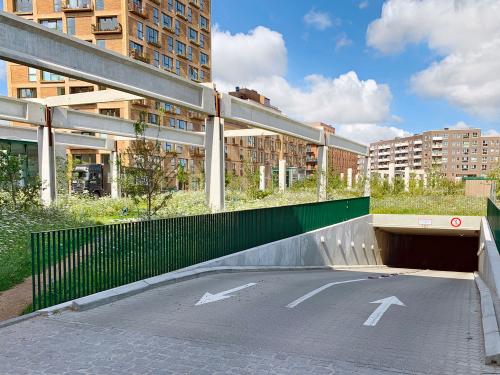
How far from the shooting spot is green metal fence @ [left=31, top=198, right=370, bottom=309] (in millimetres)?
7445

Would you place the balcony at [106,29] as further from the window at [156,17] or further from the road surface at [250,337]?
the road surface at [250,337]

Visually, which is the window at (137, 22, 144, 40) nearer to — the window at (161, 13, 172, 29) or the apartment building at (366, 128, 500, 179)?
the window at (161, 13, 172, 29)

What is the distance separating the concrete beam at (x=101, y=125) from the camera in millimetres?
19578

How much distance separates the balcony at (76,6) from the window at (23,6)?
4842 mm

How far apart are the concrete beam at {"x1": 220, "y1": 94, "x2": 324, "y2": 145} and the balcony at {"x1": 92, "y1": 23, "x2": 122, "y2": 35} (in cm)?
3334

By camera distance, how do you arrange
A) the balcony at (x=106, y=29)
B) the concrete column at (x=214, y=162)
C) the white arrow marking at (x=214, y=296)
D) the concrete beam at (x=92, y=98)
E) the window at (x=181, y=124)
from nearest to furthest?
the white arrow marking at (x=214, y=296), the concrete beam at (x=92, y=98), the concrete column at (x=214, y=162), the balcony at (x=106, y=29), the window at (x=181, y=124)

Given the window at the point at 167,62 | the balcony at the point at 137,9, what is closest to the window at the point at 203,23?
the window at the point at 167,62

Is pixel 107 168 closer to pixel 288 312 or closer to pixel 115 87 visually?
pixel 115 87

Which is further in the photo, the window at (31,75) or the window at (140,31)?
the window at (140,31)

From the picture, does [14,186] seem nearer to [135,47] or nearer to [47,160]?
[47,160]

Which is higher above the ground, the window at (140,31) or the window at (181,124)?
the window at (140,31)

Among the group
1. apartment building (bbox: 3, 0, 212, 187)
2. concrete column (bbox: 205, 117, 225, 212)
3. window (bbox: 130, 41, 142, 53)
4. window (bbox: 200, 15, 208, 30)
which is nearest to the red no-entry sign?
concrete column (bbox: 205, 117, 225, 212)

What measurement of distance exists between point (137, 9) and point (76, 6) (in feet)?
23.5

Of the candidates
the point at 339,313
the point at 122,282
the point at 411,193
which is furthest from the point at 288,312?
the point at 411,193
